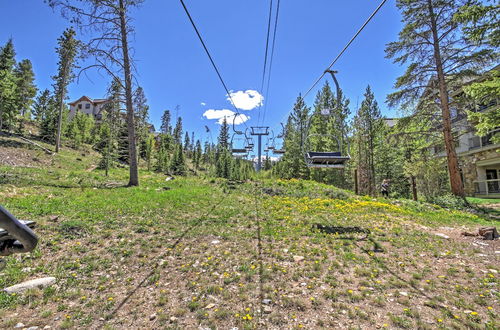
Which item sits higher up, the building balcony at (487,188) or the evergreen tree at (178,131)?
the evergreen tree at (178,131)

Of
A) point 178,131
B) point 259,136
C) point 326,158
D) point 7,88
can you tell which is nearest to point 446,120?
point 326,158

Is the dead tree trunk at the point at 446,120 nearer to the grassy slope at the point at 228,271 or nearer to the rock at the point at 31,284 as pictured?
the grassy slope at the point at 228,271

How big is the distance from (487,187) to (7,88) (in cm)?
5404

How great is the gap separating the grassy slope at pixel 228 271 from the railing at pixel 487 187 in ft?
70.2

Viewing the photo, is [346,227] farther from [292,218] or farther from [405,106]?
[405,106]

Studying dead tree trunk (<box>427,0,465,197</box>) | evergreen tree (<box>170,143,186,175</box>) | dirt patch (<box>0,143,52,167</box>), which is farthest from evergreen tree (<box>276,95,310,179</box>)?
dirt patch (<box>0,143,52,167</box>)

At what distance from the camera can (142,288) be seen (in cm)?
394

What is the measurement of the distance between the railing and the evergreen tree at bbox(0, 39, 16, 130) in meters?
53.1

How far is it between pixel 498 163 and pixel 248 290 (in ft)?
102

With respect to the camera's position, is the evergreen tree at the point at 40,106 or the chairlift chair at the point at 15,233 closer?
the chairlift chair at the point at 15,233

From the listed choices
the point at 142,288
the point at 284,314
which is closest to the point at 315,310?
the point at 284,314

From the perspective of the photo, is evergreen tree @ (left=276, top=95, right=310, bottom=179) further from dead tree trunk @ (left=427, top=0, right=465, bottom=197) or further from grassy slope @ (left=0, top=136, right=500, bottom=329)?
grassy slope @ (left=0, top=136, right=500, bottom=329)

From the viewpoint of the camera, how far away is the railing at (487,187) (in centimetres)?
2259

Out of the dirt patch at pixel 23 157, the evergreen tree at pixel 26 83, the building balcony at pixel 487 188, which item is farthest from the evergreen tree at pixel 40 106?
the building balcony at pixel 487 188
